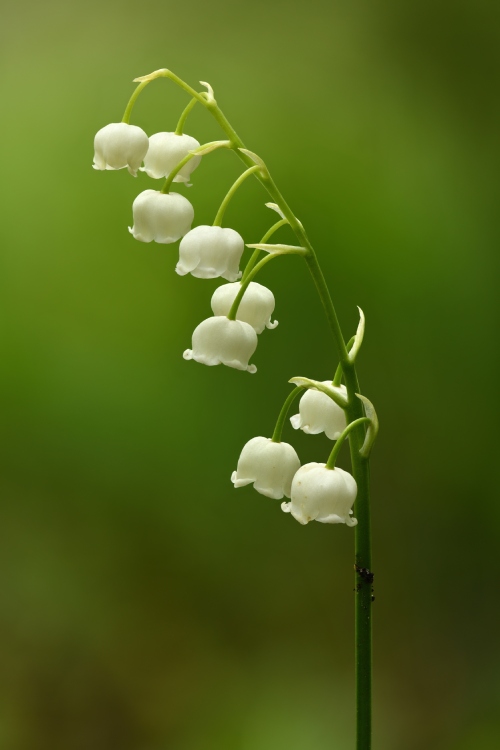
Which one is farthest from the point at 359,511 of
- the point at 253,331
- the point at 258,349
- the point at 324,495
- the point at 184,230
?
the point at 258,349

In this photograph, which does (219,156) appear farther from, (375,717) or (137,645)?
(375,717)

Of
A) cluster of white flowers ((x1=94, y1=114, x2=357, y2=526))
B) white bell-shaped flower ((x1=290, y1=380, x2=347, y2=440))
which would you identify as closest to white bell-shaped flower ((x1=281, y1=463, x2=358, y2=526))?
cluster of white flowers ((x1=94, y1=114, x2=357, y2=526))

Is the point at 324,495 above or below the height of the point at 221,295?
below

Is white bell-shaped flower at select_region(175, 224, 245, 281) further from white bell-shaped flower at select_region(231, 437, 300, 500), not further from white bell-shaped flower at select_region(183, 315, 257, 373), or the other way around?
white bell-shaped flower at select_region(231, 437, 300, 500)

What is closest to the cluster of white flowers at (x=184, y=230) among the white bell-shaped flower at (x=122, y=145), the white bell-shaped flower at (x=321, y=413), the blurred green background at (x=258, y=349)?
the white bell-shaped flower at (x=122, y=145)

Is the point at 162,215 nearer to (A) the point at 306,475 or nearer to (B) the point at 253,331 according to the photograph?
(B) the point at 253,331

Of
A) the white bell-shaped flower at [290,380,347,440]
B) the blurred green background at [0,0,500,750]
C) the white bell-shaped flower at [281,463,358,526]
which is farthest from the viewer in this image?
the blurred green background at [0,0,500,750]
